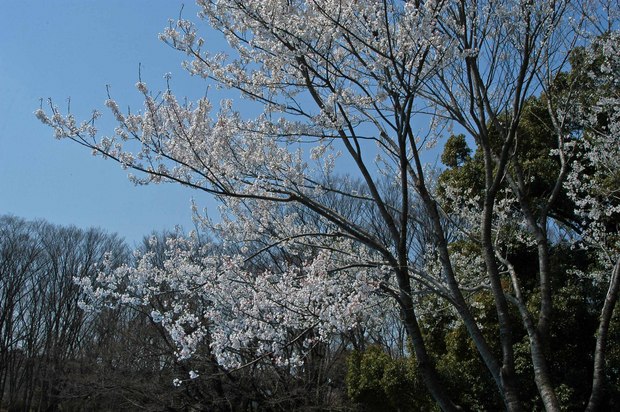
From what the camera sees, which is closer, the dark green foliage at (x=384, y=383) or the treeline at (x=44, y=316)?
the dark green foliage at (x=384, y=383)

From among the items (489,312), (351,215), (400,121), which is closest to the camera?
(400,121)

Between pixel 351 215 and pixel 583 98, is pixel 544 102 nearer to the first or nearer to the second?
pixel 583 98

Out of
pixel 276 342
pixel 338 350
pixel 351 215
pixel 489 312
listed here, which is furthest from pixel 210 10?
pixel 351 215

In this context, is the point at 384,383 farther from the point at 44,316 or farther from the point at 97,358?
the point at 44,316

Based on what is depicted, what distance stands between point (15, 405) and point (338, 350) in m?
17.1

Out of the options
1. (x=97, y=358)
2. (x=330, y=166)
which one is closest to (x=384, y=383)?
(x=330, y=166)

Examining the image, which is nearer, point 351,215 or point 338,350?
point 338,350

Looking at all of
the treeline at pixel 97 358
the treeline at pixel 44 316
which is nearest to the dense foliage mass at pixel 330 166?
the treeline at pixel 97 358

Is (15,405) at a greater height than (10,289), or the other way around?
(10,289)

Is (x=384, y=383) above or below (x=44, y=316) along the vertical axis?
below

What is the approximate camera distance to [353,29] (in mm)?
4699

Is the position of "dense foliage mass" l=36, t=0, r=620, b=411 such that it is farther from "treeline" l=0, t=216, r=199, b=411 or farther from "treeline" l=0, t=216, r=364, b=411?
"treeline" l=0, t=216, r=199, b=411

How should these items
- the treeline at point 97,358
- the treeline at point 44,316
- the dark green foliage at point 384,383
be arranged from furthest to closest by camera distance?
the treeline at point 44,316 < the treeline at point 97,358 < the dark green foliage at point 384,383

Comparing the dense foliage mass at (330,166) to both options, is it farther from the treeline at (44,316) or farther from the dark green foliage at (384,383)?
the treeline at (44,316)
